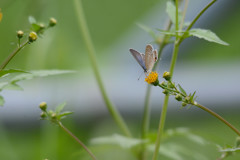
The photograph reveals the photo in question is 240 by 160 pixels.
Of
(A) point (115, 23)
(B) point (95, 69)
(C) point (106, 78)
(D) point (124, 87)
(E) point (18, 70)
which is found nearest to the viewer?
(E) point (18, 70)

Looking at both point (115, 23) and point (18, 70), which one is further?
point (115, 23)

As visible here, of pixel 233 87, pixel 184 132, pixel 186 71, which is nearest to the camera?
pixel 184 132

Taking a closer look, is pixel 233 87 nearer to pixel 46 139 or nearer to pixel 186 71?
pixel 186 71

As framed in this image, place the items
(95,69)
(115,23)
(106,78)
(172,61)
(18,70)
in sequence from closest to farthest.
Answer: (18,70)
(172,61)
(95,69)
(106,78)
(115,23)

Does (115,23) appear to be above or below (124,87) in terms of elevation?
A: above

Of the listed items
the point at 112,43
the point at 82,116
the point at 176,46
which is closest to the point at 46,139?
the point at 82,116

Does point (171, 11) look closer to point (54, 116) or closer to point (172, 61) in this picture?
point (172, 61)

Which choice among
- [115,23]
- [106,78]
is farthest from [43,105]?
[115,23]
